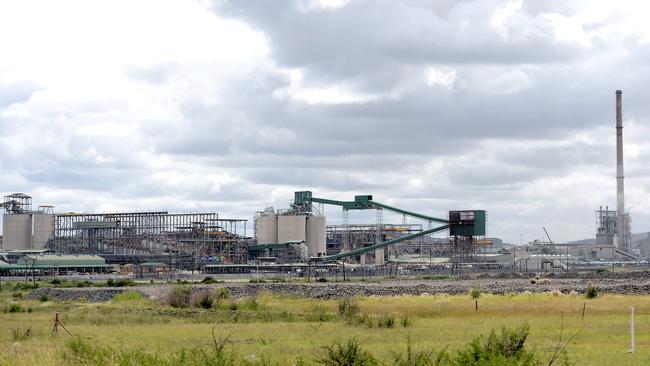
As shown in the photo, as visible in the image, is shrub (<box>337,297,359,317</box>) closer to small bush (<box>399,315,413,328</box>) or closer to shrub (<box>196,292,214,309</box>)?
small bush (<box>399,315,413,328</box>)

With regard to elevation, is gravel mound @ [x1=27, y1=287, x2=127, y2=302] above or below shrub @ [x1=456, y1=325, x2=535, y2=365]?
below

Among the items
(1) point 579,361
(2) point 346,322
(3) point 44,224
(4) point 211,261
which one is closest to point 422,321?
(2) point 346,322

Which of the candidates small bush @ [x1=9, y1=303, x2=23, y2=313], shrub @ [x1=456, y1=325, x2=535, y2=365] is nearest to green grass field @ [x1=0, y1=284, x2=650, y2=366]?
small bush @ [x1=9, y1=303, x2=23, y2=313]

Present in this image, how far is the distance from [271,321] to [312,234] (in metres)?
136

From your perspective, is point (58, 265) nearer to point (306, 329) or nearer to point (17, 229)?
point (17, 229)

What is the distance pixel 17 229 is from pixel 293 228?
2376 inches

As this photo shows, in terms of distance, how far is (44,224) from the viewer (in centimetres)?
19138

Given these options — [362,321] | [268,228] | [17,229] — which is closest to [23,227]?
[17,229]

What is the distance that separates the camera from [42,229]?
191 meters

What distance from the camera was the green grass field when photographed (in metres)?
27.5

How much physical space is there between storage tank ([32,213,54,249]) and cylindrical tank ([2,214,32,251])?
1.22 m

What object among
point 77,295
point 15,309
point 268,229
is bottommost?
point 77,295

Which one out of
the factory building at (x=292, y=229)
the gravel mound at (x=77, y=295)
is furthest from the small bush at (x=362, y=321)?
the factory building at (x=292, y=229)

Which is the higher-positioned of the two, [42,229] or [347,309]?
[42,229]
